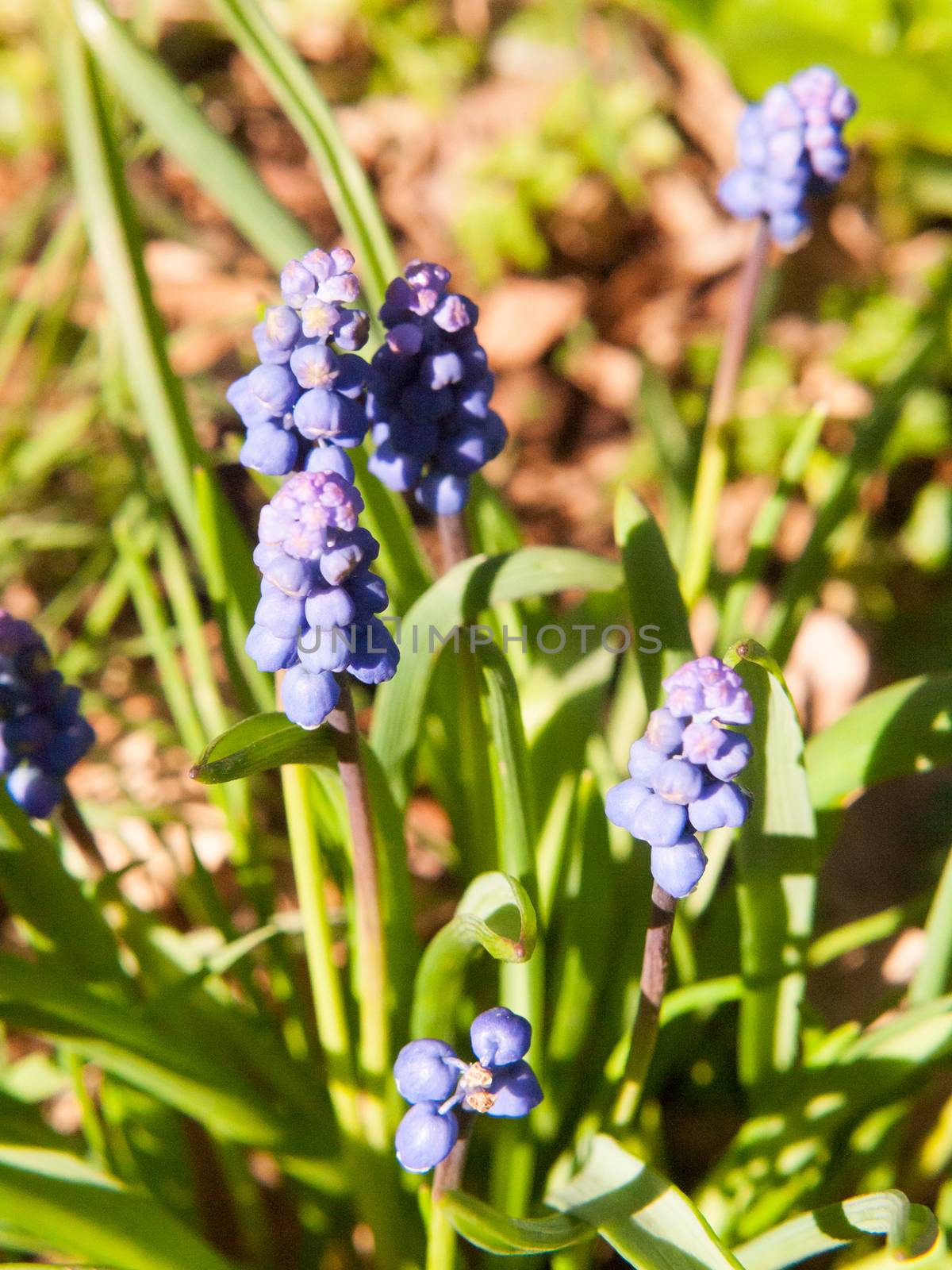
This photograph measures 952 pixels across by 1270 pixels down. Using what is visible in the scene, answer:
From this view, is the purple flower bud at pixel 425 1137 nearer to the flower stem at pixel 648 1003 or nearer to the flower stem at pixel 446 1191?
the flower stem at pixel 446 1191

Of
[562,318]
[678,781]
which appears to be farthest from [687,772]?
[562,318]

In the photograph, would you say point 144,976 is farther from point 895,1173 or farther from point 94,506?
point 94,506

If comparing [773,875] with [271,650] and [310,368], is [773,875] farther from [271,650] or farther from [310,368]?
[310,368]

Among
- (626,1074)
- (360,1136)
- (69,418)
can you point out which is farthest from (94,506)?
(626,1074)

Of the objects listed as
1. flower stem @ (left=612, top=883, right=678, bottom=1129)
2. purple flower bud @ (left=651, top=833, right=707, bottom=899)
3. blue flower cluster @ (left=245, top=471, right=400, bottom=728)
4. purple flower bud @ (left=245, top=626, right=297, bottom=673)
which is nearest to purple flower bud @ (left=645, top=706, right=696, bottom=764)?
purple flower bud @ (left=651, top=833, right=707, bottom=899)

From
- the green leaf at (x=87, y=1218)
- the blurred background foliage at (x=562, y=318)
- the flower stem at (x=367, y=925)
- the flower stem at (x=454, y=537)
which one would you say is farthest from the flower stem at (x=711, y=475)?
the green leaf at (x=87, y=1218)

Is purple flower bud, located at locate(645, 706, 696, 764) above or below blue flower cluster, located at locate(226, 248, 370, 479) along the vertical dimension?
below

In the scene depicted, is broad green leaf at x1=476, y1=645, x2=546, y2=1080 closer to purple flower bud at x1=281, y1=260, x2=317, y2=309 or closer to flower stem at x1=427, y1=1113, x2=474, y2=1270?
flower stem at x1=427, y1=1113, x2=474, y2=1270
